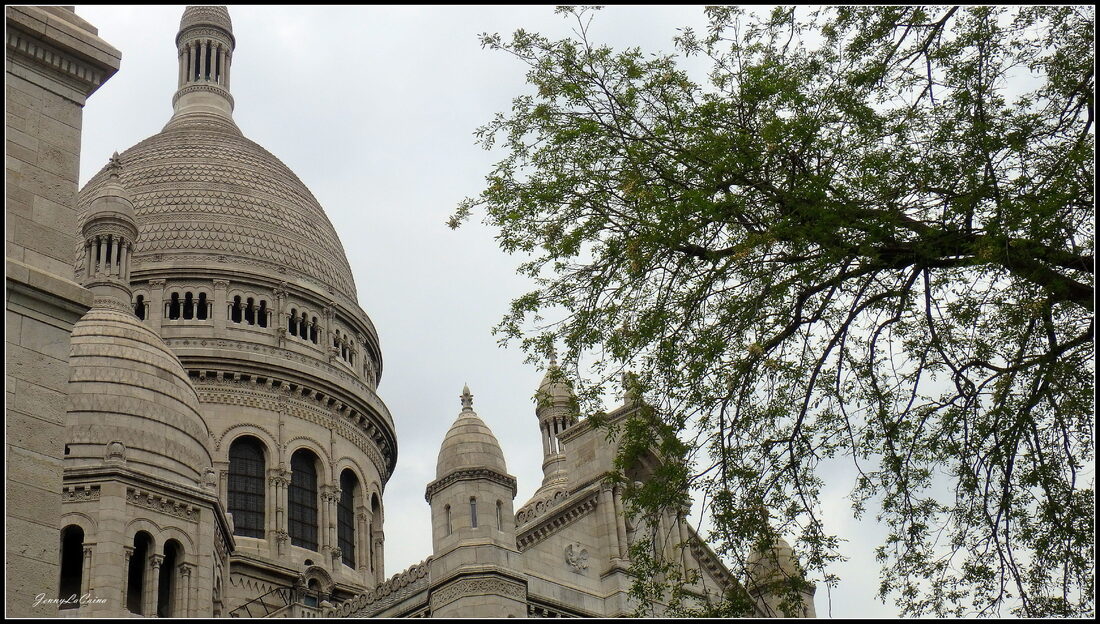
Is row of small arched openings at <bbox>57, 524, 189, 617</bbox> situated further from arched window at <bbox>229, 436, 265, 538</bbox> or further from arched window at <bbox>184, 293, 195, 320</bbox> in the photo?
arched window at <bbox>184, 293, 195, 320</bbox>

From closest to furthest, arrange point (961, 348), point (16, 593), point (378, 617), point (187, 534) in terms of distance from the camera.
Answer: point (16, 593) < point (961, 348) < point (378, 617) < point (187, 534)

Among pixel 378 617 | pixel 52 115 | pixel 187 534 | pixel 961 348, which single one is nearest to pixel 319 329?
pixel 187 534

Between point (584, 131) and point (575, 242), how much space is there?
48.4 inches

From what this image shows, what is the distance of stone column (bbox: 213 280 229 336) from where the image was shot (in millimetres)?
51884

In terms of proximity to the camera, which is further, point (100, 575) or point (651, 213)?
point (100, 575)

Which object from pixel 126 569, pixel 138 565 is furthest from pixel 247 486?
pixel 126 569

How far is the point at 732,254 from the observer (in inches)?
592

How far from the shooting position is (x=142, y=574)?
111 feet

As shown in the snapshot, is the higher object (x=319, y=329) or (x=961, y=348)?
(x=319, y=329)

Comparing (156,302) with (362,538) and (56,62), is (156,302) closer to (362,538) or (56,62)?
(362,538)

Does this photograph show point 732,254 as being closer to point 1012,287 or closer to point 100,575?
point 1012,287

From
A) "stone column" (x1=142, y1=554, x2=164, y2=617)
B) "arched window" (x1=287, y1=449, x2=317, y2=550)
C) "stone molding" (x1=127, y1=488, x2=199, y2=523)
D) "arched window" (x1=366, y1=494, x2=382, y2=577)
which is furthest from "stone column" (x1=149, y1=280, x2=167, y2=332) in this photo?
"stone column" (x1=142, y1=554, x2=164, y2=617)

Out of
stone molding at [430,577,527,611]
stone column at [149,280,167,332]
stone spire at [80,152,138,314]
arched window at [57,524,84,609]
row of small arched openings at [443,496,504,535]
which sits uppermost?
stone column at [149,280,167,332]

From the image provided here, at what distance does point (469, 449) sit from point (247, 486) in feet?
69.4
